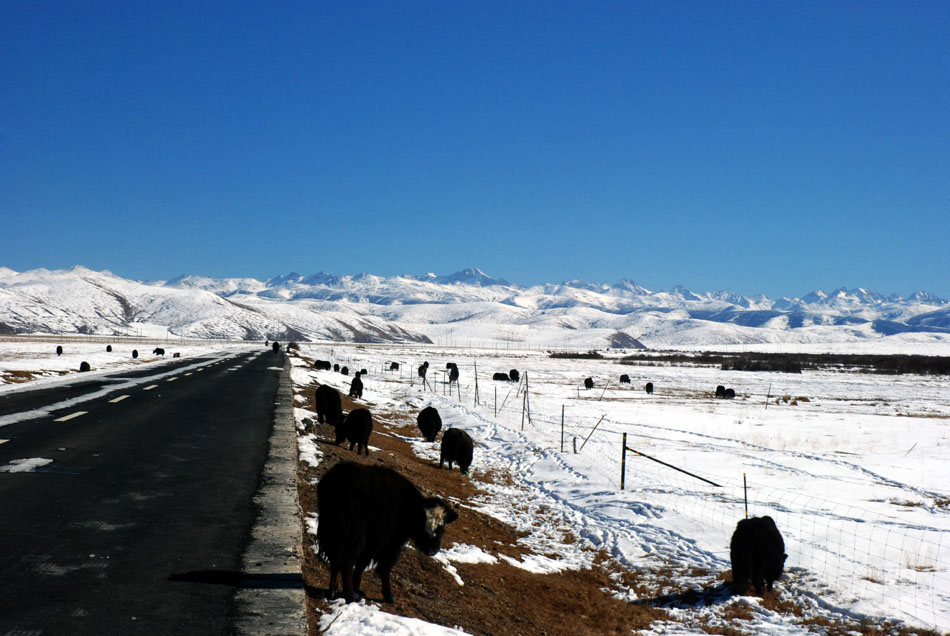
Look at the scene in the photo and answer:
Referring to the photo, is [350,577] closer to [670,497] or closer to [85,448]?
[85,448]

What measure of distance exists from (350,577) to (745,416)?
32.3 meters

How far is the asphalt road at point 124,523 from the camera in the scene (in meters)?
4.86

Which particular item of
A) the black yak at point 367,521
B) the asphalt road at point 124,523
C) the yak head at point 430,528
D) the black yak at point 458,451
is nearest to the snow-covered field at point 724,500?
the black yak at point 367,521

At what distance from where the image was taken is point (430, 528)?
666cm

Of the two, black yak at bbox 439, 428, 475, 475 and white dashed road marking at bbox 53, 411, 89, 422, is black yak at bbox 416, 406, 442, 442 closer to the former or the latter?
black yak at bbox 439, 428, 475, 475

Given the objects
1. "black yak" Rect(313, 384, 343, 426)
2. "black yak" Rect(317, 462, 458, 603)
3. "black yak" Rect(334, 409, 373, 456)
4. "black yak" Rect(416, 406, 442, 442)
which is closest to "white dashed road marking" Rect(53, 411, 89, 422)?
"black yak" Rect(313, 384, 343, 426)

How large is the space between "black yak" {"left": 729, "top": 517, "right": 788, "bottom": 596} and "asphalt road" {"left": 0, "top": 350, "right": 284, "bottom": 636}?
7.23m

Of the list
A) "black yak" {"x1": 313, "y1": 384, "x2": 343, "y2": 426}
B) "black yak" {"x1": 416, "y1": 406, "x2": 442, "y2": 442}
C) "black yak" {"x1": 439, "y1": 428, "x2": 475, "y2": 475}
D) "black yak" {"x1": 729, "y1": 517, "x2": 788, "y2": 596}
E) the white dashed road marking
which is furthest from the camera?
"black yak" {"x1": 416, "y1": 406, "x2": 442, "y2": 442}

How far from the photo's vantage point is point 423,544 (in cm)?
668

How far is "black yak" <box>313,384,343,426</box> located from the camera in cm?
1944

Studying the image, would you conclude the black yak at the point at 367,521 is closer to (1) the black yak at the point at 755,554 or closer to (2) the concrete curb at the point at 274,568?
(2) the concrete curb at the point at 274,568

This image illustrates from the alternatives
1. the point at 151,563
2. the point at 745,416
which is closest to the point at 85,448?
the point at 151,563

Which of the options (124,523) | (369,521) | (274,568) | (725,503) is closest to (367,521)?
(369,521)

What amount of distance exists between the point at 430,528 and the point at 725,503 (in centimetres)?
1034
